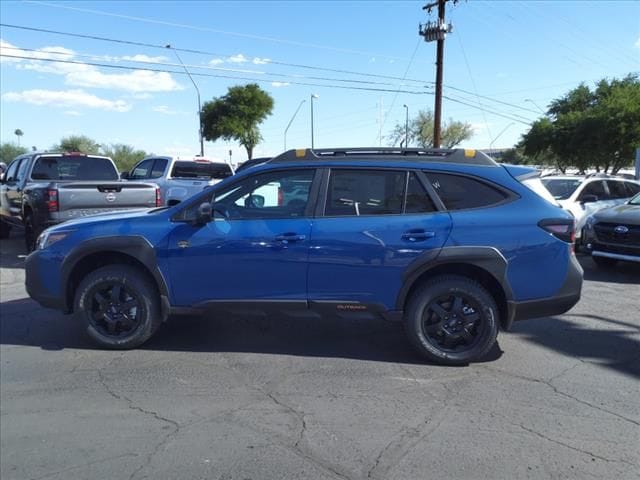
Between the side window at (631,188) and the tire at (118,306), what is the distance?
11.9m

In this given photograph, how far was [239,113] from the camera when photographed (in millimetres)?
45906

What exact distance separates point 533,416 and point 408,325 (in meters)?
1.29

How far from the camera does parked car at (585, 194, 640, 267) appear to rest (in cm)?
889

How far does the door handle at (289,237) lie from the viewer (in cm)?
475

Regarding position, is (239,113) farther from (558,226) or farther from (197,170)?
(558,226)

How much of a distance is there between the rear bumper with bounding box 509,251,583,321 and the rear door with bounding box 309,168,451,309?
2.98 ft

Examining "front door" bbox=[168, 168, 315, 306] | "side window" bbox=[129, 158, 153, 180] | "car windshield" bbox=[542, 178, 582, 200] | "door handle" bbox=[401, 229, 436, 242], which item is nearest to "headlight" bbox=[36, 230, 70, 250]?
"front door" bbox=[168, 168, 315, 306]

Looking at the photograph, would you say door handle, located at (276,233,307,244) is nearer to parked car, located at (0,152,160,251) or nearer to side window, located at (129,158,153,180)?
parked car, located at (0,152,160,251)

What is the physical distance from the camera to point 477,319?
475 centimetres

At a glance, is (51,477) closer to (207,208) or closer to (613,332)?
(207,208)

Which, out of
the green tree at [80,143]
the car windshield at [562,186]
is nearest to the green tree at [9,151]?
the green tree at [80,143]

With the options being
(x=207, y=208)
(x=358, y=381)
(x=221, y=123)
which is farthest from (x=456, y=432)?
(x=221, y=123)

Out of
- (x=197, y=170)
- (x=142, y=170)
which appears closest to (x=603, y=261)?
(x=197, y=170)

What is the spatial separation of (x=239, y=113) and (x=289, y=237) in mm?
43007
